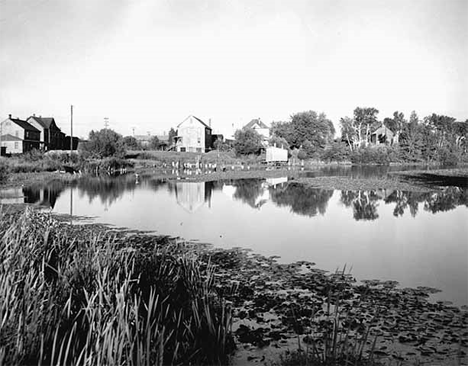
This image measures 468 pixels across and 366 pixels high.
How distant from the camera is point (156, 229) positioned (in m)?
15.6

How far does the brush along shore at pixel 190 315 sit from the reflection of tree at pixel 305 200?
11599 millimetres

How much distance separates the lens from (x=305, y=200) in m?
25.0

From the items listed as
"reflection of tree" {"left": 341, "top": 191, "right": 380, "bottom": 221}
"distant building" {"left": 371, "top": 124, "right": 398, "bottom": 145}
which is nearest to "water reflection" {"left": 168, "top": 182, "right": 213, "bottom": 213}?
"reflection of tree" {"left": 341, "top": 191, "right": 380, "bottom": 221}

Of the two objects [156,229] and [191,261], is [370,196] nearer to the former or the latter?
[156,229]

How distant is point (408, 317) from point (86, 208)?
56.5 ft

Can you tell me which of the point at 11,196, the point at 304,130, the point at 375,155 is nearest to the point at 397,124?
the point at 375,155

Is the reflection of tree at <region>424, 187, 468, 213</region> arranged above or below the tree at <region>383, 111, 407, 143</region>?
below

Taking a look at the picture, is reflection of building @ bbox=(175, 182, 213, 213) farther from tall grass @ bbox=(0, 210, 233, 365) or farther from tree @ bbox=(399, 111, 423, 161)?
tree @ bbox=(399, 111, 423, 161)

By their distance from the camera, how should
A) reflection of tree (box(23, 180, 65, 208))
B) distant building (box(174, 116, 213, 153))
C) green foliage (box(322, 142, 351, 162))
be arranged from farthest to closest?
1. green foliage (box(322, 142, 351, 162))
2. distant building (box(174, 116, 213, 153))
3. reflection of tree (box(23, 180, 65, 208))

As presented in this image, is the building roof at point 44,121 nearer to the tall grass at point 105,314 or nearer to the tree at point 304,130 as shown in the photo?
the tree at point 304,130

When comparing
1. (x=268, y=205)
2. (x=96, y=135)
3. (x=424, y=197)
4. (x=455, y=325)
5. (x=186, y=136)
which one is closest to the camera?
(x=455, y=325)

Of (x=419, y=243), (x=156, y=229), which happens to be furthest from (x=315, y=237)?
(x=156, y=229)

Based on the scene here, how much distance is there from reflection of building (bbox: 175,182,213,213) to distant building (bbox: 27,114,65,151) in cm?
5512

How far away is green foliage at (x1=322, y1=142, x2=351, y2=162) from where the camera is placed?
90375mm
